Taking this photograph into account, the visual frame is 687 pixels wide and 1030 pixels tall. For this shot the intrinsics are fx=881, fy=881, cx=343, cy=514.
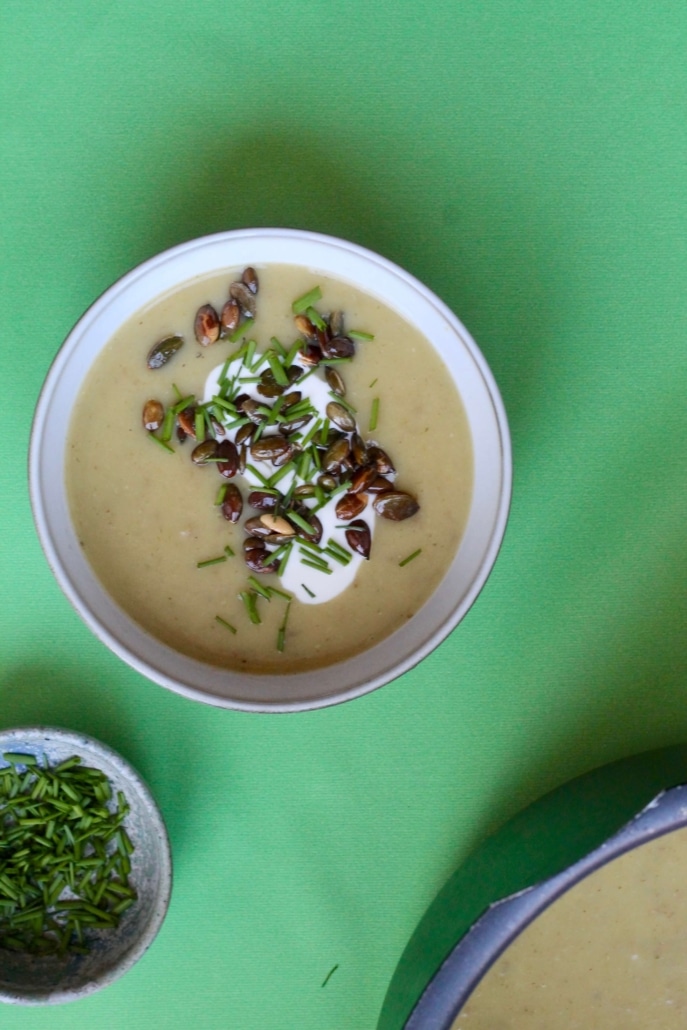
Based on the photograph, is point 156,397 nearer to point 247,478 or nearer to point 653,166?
point 247,478

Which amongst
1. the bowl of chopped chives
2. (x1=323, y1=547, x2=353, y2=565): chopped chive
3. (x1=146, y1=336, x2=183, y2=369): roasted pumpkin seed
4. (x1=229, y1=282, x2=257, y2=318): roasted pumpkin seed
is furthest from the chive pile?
(x1=229, y1=282, x2=257, y2=318): roasted pumpkin seed

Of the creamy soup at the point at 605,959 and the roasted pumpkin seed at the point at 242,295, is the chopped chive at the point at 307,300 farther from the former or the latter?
the creamy soup at the point at 605,959

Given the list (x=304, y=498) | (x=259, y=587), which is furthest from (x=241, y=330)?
(x=259, y=587)

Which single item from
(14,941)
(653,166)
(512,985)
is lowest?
(14,941)

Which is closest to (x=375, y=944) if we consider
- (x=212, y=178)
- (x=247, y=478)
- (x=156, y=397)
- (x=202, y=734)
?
(x=202, y=734)

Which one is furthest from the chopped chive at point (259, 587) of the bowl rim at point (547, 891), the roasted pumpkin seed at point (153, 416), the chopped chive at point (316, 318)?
the bowl rim at point (547, 891)

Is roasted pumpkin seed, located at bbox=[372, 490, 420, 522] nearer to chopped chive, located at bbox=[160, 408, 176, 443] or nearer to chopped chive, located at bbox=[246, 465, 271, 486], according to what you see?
chopped chive, located at bbox=[246, 465, 271, 486]
